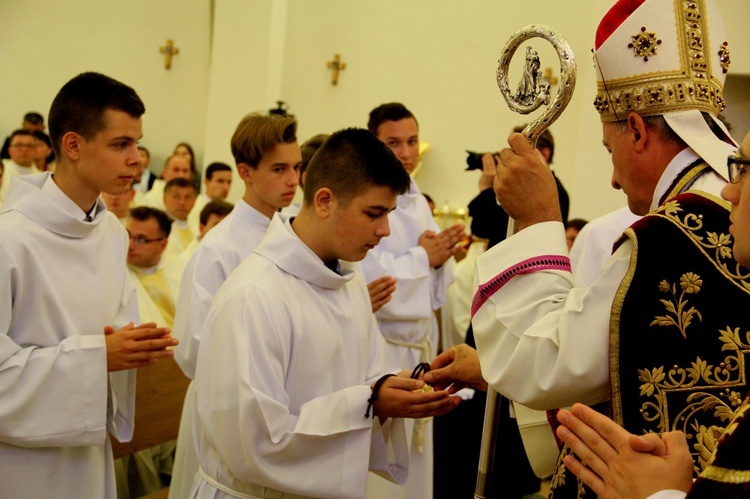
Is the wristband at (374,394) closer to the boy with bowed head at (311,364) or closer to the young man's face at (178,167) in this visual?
the boy with bowed head at (311,364)

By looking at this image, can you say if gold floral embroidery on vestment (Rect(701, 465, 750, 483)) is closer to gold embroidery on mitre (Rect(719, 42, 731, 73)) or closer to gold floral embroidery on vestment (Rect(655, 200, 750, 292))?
gold floral embroidery on vestment (Rect(655, 200, 750, 292))

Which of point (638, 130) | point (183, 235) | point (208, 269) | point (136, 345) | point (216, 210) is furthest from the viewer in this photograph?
point (183, 235)

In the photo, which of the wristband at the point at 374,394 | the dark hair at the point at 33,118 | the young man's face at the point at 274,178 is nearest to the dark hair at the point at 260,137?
the young man's face at the point at 274,178

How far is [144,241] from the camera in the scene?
235 inches

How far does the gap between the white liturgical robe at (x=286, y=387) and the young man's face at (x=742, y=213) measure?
143cm

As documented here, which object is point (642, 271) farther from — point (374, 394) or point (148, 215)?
point (148, 215)

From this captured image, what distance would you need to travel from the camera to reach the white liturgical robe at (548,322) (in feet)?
6.66

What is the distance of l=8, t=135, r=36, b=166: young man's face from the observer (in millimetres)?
10531

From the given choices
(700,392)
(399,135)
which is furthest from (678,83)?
(399,135)

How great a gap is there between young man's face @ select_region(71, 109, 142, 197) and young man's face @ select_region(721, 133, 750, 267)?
91.7 inches

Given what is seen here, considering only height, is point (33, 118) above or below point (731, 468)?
above

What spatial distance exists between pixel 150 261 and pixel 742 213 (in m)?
5.00

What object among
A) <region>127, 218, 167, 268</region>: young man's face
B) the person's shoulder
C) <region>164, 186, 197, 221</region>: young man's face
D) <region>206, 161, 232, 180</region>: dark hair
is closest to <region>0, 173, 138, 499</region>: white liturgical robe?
the person's shoulder

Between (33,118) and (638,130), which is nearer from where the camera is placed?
(638,130)
